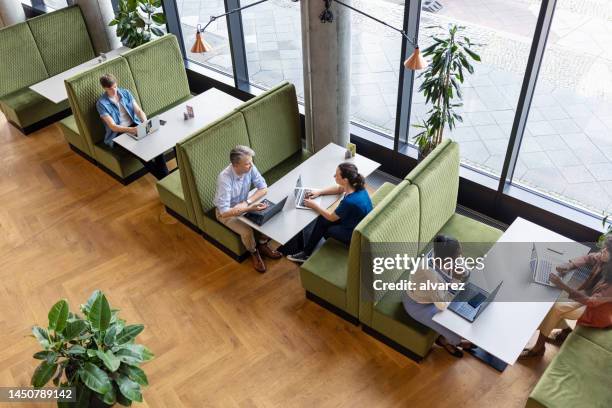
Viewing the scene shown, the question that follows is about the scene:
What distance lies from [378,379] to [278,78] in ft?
13.5

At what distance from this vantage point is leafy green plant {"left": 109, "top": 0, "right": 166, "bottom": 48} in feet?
23.3

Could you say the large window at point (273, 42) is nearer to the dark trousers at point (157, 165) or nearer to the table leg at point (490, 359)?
the dark trousers at point (157, 165)

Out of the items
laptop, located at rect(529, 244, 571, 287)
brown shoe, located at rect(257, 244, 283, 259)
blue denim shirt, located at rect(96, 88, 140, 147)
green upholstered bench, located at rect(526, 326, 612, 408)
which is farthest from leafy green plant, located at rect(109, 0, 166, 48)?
green upholstered bench, located at rect(526, 326, 612, 408)

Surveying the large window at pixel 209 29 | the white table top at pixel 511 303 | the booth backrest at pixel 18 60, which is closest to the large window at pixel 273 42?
the large window at pixel 209 29

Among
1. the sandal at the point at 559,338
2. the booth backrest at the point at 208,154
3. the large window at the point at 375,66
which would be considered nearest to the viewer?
the sandal at the point at 559,338

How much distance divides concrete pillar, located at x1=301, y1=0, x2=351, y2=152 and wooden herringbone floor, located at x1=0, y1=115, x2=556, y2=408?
1529 millimetres

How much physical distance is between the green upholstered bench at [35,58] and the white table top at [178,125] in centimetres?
225

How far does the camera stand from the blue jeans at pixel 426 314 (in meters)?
3.91

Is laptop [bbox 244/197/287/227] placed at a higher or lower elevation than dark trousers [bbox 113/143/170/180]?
higher

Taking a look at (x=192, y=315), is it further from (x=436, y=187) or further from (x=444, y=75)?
(x=444, y=75)

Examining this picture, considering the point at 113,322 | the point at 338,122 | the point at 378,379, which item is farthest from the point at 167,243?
the point at 378,379

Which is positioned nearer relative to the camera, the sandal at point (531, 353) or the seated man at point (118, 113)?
the sandal at point (531, 353)

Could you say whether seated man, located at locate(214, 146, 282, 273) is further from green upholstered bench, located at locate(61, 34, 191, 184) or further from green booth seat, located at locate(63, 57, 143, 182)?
green upholstered bench, located at locate(61, 34, 191, 184)

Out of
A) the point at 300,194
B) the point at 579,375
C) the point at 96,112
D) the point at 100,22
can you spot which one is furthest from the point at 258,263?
the point at 100,22
